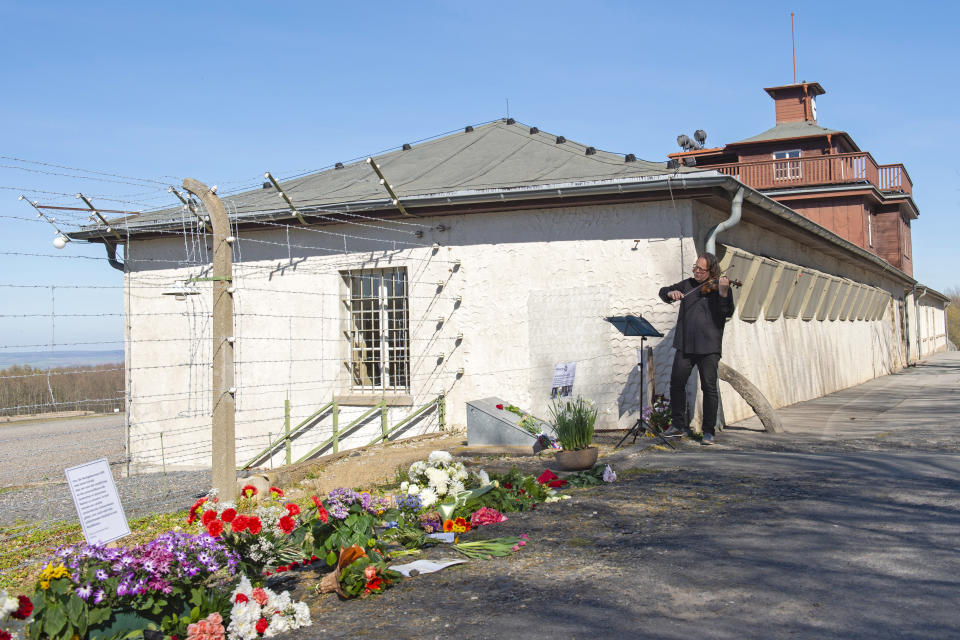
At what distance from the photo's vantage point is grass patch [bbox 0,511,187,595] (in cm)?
591

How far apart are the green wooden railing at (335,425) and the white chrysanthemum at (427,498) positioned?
5987mm

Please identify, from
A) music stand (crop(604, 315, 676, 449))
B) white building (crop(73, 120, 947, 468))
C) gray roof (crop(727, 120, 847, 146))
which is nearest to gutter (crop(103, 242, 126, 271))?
white building (crop(73, 120, 947, 468))

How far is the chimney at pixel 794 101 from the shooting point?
129 feet

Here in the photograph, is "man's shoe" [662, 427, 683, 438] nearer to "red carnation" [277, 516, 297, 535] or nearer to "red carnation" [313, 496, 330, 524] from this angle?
"red carnation" [313, 496, 330, 524]

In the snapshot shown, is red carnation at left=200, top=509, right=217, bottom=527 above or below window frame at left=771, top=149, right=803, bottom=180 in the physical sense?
below

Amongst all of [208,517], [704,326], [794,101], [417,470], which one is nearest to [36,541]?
[417,470]

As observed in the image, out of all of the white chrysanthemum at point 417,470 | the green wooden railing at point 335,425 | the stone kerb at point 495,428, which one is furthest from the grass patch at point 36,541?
the green wooden railing at point 335,425

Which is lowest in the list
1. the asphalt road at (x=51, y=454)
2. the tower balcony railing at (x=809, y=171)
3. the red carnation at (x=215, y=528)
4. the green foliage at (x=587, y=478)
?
the asphalt road at (x=51, y=454)

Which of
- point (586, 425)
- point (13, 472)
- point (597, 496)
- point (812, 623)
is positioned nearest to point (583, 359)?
point (586, 425)

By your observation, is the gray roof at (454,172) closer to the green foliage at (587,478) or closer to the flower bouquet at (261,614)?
the green foliage at (587,478)

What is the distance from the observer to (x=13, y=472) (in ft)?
53.1

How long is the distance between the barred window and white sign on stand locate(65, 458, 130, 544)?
298 inches

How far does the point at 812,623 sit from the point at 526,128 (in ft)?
39.6

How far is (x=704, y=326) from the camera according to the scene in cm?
884
